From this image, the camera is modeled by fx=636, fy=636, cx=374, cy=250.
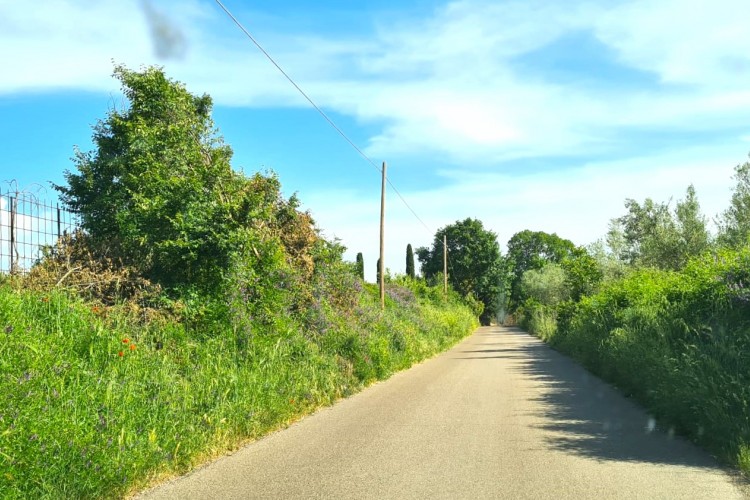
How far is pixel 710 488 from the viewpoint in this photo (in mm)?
5953

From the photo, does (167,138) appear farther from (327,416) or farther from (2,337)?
(2,337)

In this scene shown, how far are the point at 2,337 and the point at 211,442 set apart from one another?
103 inches

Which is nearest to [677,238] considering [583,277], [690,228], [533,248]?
[690,228]

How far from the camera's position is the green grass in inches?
214

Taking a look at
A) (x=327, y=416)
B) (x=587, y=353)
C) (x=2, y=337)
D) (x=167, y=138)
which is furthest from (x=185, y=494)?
(x=587, y=353)

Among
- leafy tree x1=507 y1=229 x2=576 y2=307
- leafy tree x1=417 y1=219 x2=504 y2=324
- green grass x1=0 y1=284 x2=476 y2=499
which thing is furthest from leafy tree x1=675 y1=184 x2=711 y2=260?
leafy tree x1=507 y1=229 x2=576 y2=307

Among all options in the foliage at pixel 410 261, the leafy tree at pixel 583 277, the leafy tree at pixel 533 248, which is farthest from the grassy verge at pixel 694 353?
the leafy tree at pixel 533 248

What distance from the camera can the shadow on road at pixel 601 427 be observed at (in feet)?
24.4

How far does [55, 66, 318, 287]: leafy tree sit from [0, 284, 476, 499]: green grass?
1544mm

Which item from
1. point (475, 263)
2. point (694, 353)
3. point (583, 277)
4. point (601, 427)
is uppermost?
point (475, 263)

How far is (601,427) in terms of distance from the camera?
922cm

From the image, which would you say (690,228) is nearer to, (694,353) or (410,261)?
(694,353)

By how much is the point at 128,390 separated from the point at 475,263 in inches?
2908

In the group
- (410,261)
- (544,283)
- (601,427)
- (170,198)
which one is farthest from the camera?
(544,283)
